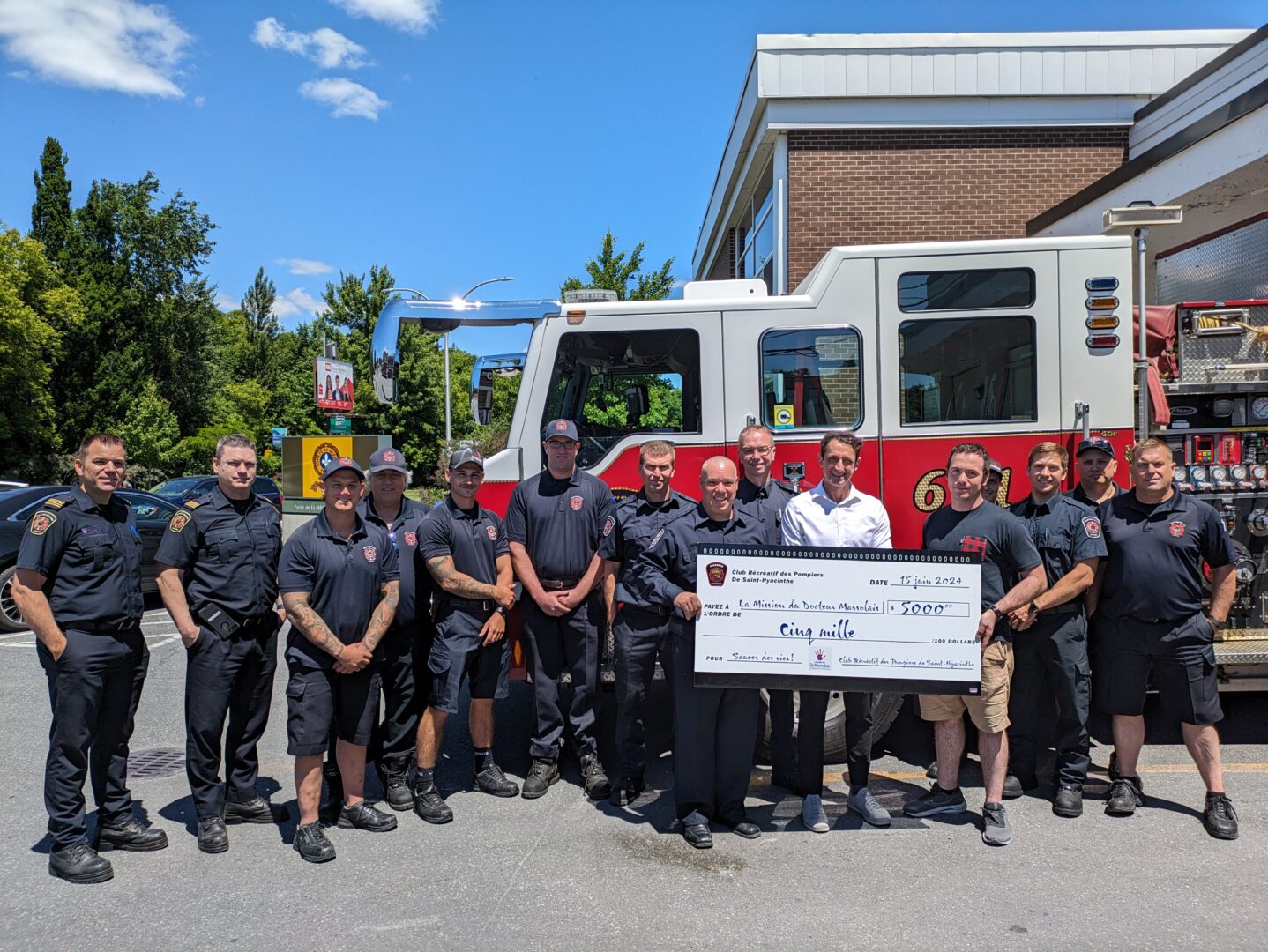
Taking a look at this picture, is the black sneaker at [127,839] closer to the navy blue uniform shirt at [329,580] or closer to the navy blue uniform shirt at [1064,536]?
the navy blue uniform shirt at [329,580]

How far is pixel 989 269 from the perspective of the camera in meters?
5.07

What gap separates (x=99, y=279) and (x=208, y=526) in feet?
126

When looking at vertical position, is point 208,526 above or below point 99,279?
below

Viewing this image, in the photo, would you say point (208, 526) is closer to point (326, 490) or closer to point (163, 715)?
point (326, 490)

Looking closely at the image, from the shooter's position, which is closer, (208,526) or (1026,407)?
(208,526)

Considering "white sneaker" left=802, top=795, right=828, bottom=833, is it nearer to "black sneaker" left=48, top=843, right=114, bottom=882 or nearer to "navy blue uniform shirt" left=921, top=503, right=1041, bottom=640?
"navy blue uniform shirt" left=921, top=503, right=1041, bottom=640

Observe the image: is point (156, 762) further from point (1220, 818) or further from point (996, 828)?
point (1220, 818)

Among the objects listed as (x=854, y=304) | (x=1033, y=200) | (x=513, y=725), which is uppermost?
(x=1033, y=200)

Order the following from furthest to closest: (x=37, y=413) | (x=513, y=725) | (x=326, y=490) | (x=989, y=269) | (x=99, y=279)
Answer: (x=99, y=279) < (x=37, y=413) < (x=513, y=725) < (x=989, y=269) < (x=326, y=490)

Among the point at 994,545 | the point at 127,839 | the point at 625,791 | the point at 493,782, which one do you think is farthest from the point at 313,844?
the point at 994,545

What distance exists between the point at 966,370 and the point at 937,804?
2405mm

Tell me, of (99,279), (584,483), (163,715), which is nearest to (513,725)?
(584,483)

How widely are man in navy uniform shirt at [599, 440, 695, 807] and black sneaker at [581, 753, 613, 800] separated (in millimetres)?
387

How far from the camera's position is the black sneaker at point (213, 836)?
4156 mm
